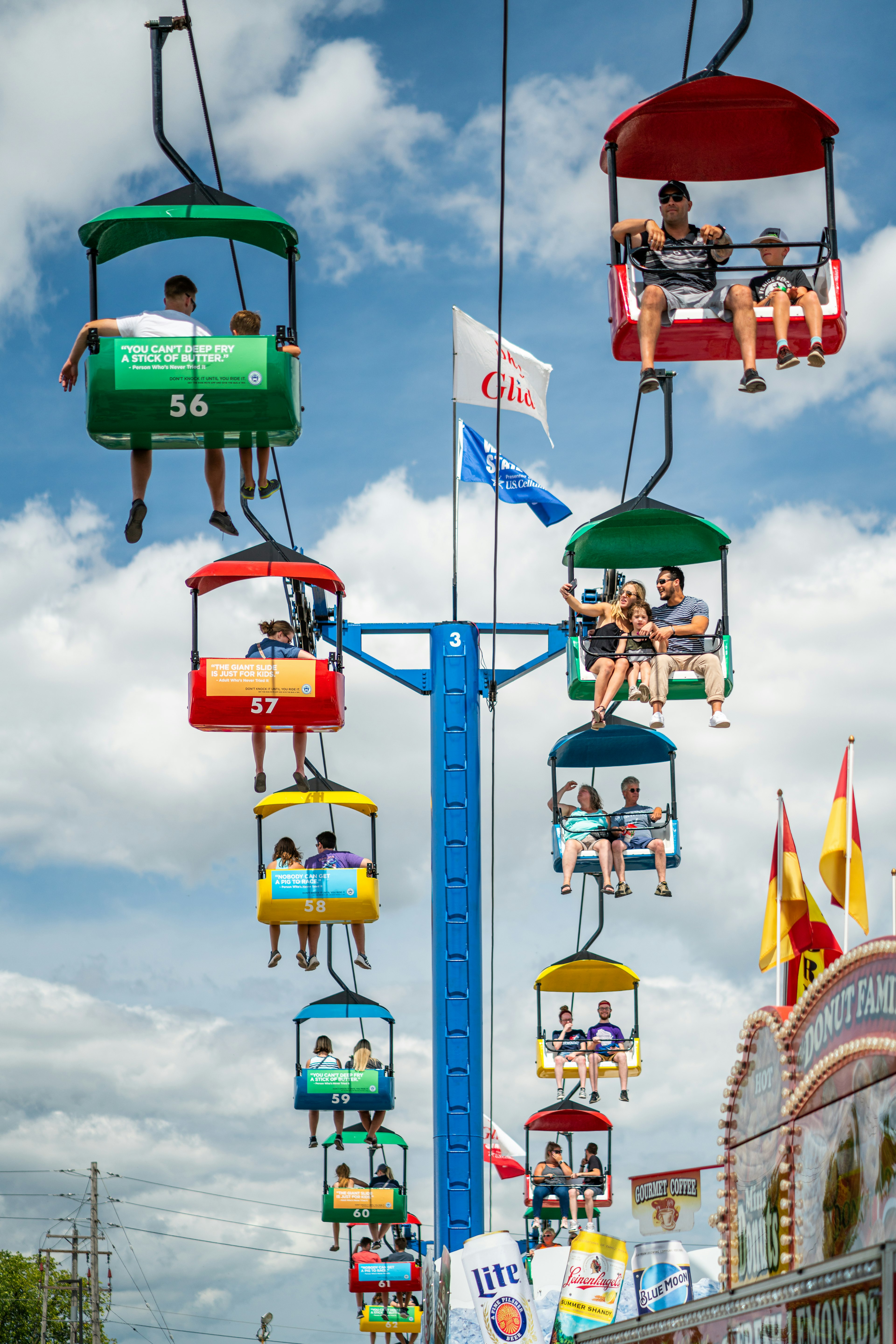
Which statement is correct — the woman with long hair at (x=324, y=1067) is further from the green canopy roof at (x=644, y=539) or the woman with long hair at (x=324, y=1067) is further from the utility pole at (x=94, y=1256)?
the utility pole at (x=94, y=1256)

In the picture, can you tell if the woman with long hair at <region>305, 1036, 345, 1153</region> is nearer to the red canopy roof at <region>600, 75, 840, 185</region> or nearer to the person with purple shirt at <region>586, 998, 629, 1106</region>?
the person with purple shirt at <region>586, 998, 629, 1106</region>

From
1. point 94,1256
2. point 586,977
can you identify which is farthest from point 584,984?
point 94,1256

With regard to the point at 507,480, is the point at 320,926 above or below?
below

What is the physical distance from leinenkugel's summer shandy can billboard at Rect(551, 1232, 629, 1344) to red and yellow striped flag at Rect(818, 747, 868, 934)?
364 centimetres

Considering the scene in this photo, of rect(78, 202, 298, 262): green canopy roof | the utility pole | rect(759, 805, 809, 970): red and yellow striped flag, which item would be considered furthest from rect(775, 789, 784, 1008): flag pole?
the utility pole

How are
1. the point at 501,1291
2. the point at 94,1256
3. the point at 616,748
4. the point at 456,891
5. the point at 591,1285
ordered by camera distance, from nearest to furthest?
1. the point at 591,1285
2. the point at 501,1291
3. the point at 456,891
4. the point at 616,748
5. the point at 94,1256

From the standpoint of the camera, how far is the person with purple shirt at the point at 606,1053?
1989 cm

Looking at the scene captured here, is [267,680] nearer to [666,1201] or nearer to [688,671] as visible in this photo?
[688,671]

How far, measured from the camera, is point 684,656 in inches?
535

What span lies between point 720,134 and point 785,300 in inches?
49.0

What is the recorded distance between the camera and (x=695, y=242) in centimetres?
1157

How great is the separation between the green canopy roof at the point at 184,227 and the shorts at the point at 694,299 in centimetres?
259

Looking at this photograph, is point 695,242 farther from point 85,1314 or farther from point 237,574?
point 85,1314

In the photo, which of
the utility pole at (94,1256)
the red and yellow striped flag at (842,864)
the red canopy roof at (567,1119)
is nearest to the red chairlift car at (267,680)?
the red and yellow striped flag at (842,864)
